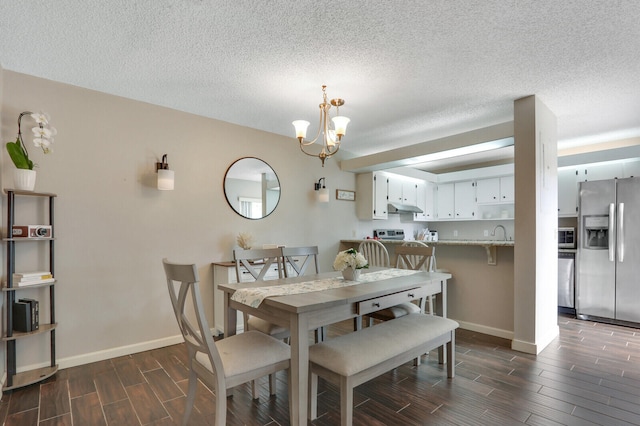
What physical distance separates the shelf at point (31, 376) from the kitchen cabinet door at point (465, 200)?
20.1 feet

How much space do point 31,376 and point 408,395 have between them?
9.21ft

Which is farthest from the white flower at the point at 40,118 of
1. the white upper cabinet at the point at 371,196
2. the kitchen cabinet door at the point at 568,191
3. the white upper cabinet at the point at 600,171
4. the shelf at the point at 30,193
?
the white upper cabinet at the point at 600,171

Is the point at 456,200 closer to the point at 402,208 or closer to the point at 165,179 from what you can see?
the point at 402,208

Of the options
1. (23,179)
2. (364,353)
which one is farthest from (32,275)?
(364,353)

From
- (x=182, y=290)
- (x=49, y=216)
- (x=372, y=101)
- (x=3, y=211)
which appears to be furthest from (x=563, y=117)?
(x=3, y=211)

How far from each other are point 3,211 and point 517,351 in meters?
4.53

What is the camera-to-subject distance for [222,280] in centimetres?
349

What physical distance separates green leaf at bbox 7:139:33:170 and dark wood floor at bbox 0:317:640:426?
5.36 ft

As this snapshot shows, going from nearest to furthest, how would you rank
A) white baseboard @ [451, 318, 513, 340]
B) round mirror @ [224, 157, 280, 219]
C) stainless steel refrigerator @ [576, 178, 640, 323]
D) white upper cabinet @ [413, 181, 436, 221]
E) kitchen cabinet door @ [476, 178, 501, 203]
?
white baseboard @ [451, 318, 513, 340] < round mirror @ [224, 157, 280, 219] < stainless steel refrigerator @ [576, 178, 640, 323] < kitchen cabinet door @ [476, 178, 501, 203] < white upper cabinet @ [413, 181, 436, 221]

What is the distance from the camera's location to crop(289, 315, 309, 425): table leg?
171cm

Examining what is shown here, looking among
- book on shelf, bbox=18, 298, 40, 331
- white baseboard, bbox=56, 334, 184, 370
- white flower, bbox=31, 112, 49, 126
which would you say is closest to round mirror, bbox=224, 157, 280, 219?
white baseboard, bbox=56, 334, 184, 370

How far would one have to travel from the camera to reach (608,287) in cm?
409

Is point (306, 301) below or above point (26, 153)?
below

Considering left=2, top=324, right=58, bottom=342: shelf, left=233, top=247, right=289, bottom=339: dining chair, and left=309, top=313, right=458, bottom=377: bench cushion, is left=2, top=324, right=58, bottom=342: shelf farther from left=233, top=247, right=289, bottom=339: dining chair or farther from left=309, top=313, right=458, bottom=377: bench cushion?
left=309, top=313, right=458, bottom=377: bench cushion
